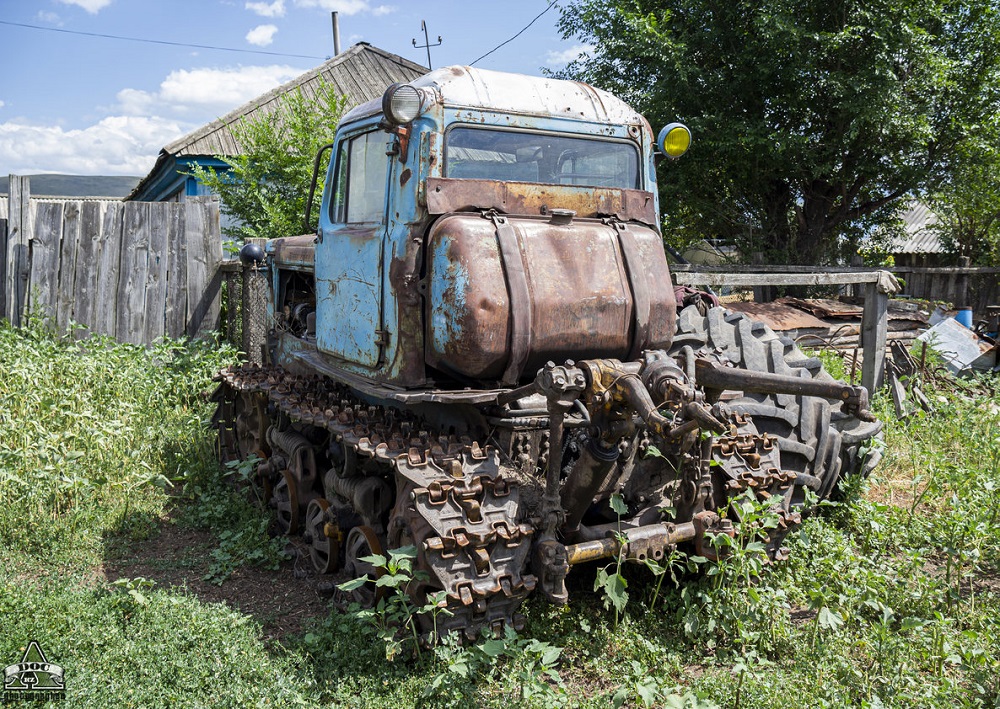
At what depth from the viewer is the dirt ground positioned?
4371mm

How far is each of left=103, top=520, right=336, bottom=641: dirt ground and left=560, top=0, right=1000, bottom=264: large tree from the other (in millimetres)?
10094

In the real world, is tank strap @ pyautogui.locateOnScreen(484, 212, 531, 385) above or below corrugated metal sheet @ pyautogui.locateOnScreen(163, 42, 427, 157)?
below

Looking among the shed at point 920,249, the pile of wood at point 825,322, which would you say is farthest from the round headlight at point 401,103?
the shed at point 920,249

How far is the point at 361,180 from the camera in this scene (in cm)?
452

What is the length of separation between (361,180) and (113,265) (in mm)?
5195

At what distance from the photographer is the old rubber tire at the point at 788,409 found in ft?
15.5

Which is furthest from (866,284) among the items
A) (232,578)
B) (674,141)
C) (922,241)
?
(922,241)

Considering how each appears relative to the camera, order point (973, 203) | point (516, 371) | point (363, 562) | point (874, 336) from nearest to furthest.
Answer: point (516, 371)
point (363, 562)
point (874, 336)
point (973, 203)

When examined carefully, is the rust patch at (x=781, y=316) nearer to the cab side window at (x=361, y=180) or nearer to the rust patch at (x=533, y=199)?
the rust patch at (x=533, y=199)

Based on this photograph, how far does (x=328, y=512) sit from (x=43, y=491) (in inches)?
90.2

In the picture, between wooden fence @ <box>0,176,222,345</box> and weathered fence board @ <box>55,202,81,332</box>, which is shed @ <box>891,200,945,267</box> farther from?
weathered fence board @ <box>55,202,81,332</box>

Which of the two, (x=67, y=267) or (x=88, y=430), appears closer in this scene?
(x=88, y=430)

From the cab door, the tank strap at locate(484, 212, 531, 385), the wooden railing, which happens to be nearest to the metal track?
the tank strap at locate(484, 212, 531, 385)

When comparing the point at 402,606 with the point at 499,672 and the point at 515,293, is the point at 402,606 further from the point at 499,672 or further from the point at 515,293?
the point at 515,293
